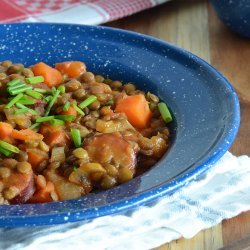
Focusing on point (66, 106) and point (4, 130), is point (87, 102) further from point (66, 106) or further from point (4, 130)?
point (4, 130)

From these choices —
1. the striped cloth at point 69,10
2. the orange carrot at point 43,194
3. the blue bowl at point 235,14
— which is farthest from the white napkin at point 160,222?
the striped cloth at point 69,10

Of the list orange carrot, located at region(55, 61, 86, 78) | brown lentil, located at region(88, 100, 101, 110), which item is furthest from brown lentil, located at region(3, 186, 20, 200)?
orange carrot, located at region(55, 61, 86, 78)

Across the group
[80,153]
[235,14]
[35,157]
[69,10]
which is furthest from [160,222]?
[69,10]

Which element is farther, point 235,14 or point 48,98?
point 235,14

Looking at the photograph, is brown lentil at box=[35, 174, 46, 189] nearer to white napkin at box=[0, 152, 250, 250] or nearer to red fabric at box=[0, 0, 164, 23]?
white napkin at box=[0, 152, 250, 250]

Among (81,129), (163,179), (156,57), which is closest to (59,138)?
(81,129)

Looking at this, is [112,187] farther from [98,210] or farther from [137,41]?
[137,41]
